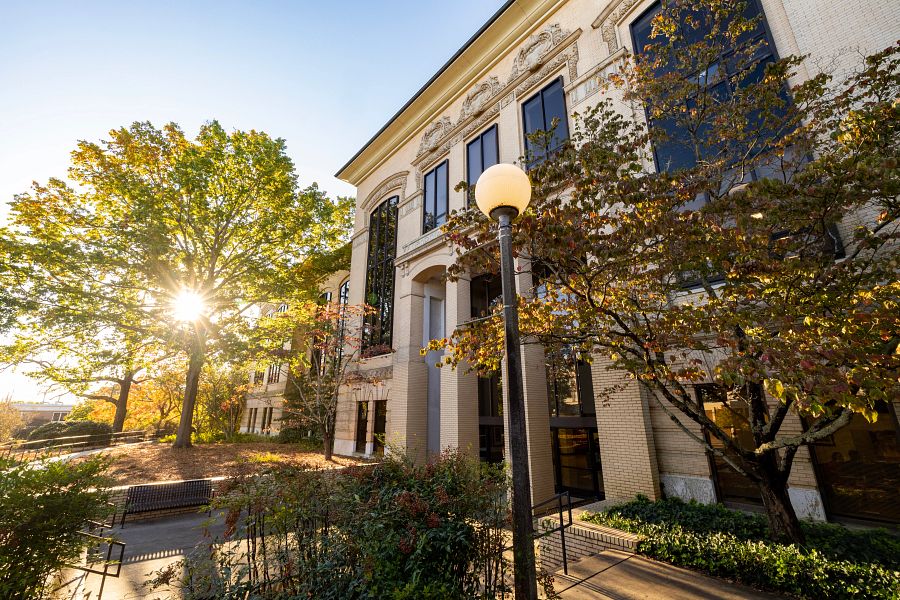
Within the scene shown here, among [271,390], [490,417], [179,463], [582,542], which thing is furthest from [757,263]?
[271,390]

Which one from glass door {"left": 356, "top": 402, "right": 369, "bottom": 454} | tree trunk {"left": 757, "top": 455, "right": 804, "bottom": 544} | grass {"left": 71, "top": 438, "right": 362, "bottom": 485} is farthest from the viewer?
glass door {"left": 356, "top": 402, "right": 369, "bottom": 454}

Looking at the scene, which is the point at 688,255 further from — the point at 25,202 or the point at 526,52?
the point at 25,202

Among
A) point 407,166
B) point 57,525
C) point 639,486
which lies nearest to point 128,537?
point 57,525

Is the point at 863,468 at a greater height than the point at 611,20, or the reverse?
the point at 611,20

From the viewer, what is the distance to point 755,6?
9.74m

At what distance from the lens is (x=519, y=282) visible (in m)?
12.6

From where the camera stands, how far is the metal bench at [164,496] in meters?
9.98

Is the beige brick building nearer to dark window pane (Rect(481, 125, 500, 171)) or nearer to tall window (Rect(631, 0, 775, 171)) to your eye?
dark window pane (Rect(481, 125, 500, 171))

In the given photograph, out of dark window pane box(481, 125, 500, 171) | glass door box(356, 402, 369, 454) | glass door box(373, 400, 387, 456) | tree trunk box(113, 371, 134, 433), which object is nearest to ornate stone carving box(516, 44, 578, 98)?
dark window pane box(481, 125, 500, 171)

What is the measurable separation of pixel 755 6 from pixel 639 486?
39.7 ft

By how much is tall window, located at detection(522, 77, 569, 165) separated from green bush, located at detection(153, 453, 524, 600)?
11383mm

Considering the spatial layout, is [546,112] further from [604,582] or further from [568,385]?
[604,582]

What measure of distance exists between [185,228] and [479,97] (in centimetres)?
1425

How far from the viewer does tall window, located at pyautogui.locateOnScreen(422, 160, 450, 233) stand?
57.0 feet
